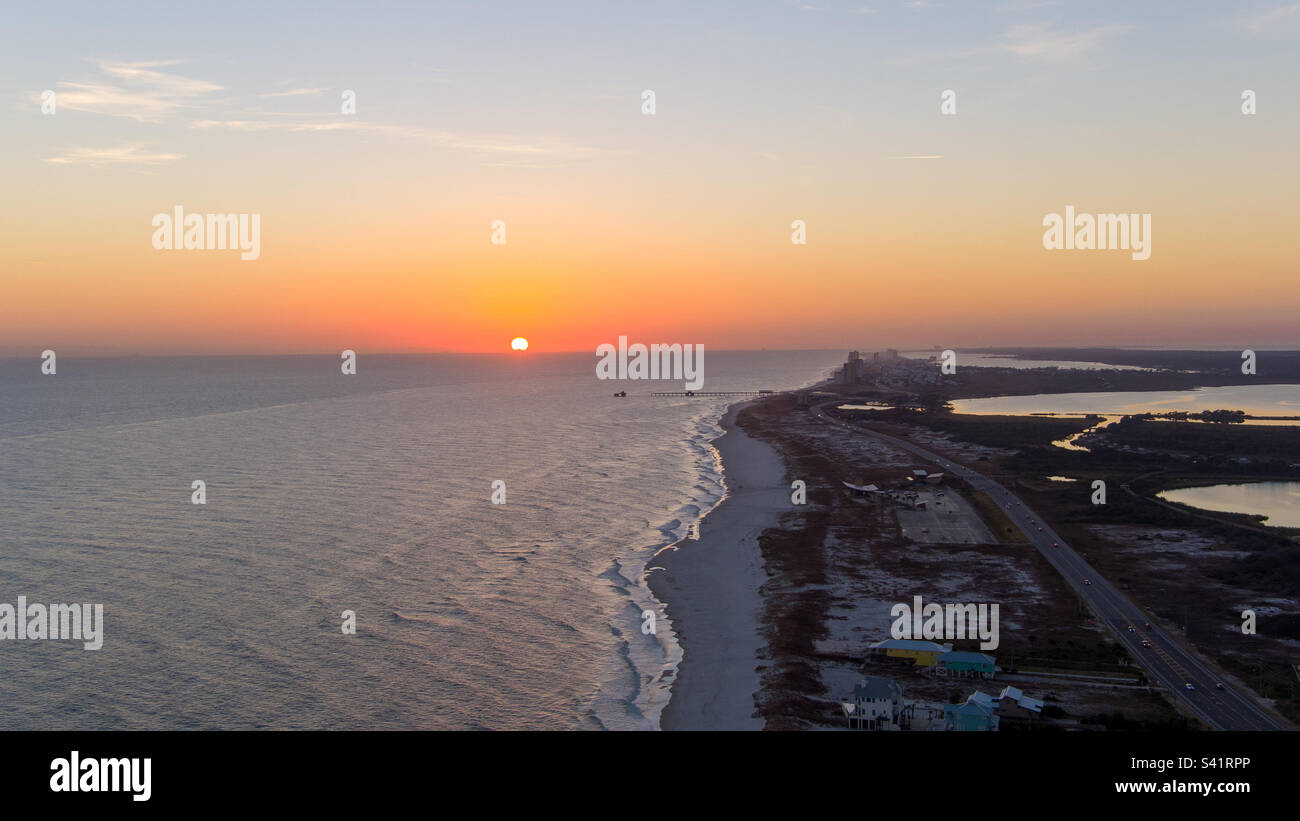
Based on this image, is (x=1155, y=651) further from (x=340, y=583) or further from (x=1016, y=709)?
(x=340, y=583)

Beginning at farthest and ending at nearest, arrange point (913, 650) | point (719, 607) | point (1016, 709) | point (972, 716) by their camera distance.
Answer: point (719, 607), point (913, 650), point (1016, 709), point (972, 716)

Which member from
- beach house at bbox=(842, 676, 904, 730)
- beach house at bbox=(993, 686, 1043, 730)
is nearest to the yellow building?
beach house at bbox=(993, 686, 1043, 730)

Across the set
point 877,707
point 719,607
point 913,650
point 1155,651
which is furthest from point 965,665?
point 719,607

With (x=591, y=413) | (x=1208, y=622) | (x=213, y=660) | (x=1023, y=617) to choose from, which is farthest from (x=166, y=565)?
(x=591, y=413)

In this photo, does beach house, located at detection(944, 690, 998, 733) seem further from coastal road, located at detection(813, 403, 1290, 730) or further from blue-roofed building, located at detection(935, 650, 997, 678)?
coastal road, located at detection(813, 403, 1290, 730)

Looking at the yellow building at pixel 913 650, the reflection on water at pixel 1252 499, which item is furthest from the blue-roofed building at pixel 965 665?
the reflection on water at pixel 1252 499

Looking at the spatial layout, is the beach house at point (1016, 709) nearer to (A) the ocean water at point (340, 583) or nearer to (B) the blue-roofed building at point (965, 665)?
(B) the blue-roofed building at point (965, 665)
